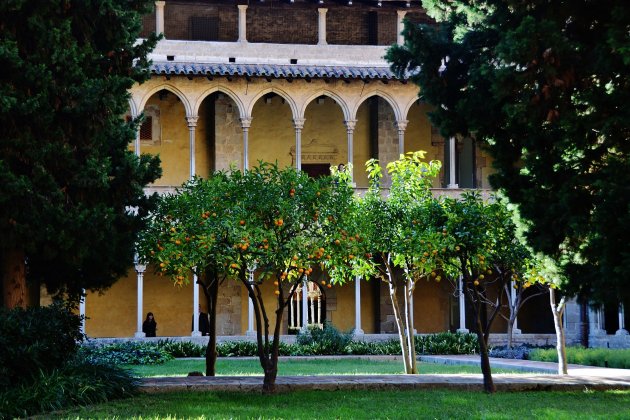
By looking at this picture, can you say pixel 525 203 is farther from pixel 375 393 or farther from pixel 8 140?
pixel 8 140

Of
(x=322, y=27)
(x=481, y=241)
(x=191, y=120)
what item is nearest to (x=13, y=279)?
(x=481, y=241)

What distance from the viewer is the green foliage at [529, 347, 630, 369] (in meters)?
23.0

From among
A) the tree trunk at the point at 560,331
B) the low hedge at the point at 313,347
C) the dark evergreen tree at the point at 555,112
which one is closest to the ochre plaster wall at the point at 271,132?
the low hedge at the point at 313,347

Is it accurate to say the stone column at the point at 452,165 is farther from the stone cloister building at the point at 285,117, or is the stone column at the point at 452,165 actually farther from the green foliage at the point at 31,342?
the green foliage at the point at 31,342

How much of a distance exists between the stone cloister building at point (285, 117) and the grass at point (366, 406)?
51.8 ft

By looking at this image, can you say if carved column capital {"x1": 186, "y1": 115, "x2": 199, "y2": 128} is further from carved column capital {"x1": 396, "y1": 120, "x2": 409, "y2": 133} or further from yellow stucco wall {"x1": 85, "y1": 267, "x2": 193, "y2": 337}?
carved column capital {"x1": 396, "y1": 120, "x2": 409, "y2": 133}

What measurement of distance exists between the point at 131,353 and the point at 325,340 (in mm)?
5433

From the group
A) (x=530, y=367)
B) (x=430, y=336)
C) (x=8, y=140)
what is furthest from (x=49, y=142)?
(x=430, y=336)

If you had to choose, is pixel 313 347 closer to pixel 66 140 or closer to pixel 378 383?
pixel 378 383

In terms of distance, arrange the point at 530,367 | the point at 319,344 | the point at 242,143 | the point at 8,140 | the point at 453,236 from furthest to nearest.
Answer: the point at 242,143 → the point at 319,344 → the point at 530,367 → the point at 453,236 → the point at 8,140

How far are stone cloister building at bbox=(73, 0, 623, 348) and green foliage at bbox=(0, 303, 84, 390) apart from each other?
16059 mm

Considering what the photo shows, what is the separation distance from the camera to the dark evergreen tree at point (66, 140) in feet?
48.1

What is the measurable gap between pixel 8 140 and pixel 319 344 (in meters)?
15.2

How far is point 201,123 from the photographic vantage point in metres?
33.5
